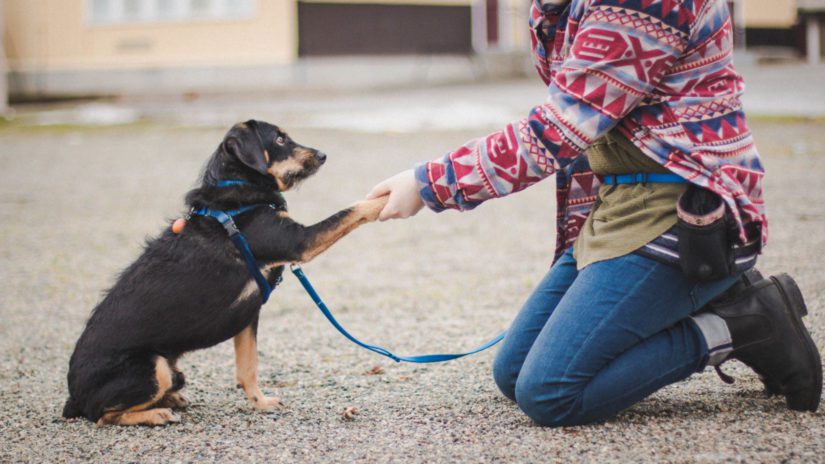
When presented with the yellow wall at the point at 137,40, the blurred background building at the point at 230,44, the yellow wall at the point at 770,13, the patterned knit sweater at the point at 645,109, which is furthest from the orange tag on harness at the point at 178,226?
the yellow wall at the point at 770,13

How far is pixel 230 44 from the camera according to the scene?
72.2 feet

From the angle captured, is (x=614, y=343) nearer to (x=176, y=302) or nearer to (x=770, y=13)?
(x=176, y=302)

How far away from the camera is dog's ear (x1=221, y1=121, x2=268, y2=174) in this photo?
3.53 metres

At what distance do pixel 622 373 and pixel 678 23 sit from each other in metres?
1.16

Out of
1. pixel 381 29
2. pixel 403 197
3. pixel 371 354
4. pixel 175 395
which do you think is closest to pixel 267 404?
pixel 175 395

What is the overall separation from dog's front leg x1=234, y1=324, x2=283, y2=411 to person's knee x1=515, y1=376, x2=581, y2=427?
1072 mm

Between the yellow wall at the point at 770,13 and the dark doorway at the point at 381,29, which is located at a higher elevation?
the yellow wall at the point at 770,13

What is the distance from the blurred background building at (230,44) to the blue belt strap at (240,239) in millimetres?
18670

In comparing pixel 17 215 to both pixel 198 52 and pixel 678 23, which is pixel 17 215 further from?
pixel 198 52

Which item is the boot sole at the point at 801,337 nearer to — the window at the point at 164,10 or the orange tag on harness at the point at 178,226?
the orange tag on harness at the point at 178,226

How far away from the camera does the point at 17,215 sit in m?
9.16

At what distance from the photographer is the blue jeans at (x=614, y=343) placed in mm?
2912

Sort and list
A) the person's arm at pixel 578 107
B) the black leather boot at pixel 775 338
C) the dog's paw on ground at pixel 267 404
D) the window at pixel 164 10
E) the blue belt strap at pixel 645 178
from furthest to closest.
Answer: the window at pixel 164 10
the dog's paw on ground at pixel 267 404
the black leather boot at pixel 775 338
the blue belt strap at pixel 645 178
the person's arm at pixel 578 107

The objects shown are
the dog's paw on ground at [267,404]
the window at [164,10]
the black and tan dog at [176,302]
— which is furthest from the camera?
the window at [164,10]
